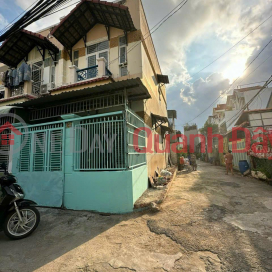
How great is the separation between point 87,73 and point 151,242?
7467mm

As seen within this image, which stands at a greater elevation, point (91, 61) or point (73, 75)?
point (91, 61)

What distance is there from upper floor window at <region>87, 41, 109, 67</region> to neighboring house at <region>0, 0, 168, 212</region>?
0.18 ft

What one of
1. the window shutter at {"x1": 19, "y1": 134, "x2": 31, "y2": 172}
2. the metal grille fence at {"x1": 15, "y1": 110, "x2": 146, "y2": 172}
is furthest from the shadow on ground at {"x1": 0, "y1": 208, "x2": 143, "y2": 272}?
the window shutter at {"x1": 19, "y1": 134, "x2": 31, "y2": 172}

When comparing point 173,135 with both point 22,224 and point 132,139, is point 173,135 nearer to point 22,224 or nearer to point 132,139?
point 132,139

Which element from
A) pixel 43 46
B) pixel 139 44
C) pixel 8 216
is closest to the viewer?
pixel 8 216

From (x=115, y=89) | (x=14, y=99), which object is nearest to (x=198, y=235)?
(x=115, y=89)

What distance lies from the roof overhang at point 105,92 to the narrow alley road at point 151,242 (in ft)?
11.9

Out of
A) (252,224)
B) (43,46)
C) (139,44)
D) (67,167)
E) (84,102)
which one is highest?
(43,46)

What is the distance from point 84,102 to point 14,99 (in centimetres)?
537

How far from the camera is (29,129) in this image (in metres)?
5.30

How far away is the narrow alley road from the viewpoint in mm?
2143

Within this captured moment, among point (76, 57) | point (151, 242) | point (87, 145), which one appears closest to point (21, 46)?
point (76, 57)

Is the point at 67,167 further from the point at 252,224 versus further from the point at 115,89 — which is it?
the point at 252,224

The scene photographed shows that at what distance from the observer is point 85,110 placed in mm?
5867
